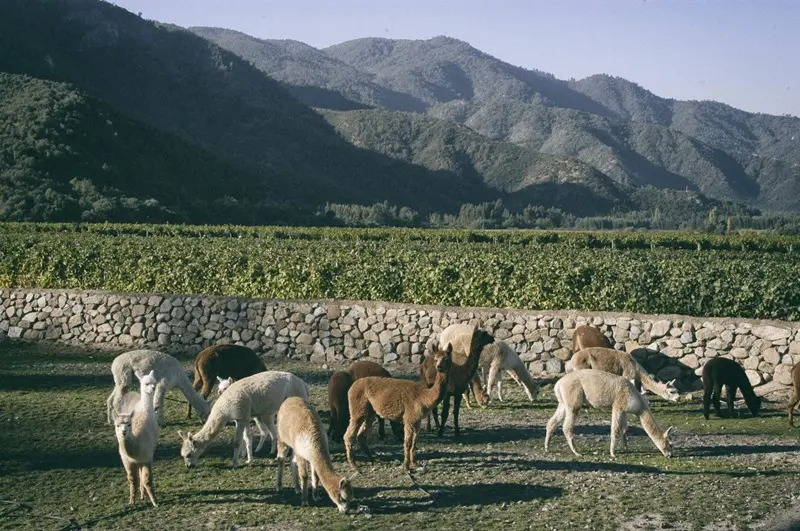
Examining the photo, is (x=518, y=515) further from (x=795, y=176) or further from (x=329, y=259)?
(x=795, y=176)

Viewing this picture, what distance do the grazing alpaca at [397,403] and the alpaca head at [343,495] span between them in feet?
6.02

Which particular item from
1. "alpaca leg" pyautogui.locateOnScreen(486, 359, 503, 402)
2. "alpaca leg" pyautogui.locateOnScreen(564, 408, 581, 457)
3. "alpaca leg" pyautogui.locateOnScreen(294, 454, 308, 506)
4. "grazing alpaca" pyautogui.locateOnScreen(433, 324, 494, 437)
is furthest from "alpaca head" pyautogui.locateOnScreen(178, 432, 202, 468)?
"alpaca leg" pyautogui.locateOnScreen(486, 359, 503, 402)

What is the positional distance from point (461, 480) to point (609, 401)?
2.51 meters

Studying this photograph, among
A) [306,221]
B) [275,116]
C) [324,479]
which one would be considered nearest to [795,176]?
[275,116]

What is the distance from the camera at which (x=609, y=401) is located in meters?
12.2

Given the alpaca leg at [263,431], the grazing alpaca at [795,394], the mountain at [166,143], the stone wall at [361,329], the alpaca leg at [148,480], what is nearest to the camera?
the alpaca leg at [148,480]

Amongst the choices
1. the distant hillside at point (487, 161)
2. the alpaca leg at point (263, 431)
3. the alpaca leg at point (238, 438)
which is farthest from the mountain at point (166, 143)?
the alpaca leg at point (238, 438)

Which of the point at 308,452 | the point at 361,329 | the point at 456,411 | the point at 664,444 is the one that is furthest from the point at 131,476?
the point at 361,329

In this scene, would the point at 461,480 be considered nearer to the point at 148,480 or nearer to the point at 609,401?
the point at 609,401

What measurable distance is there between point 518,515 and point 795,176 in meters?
210

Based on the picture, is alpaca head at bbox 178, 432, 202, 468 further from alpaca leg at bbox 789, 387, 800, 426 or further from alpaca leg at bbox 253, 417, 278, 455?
alpaca leg at bbox 789, 387, 800, 426

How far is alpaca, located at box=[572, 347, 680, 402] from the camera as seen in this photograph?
1502 centimetres

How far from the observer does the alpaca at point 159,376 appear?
1364 centimetres

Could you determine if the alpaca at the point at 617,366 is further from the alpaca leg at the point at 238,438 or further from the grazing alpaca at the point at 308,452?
the grazing alpaca at the point at 308,452
